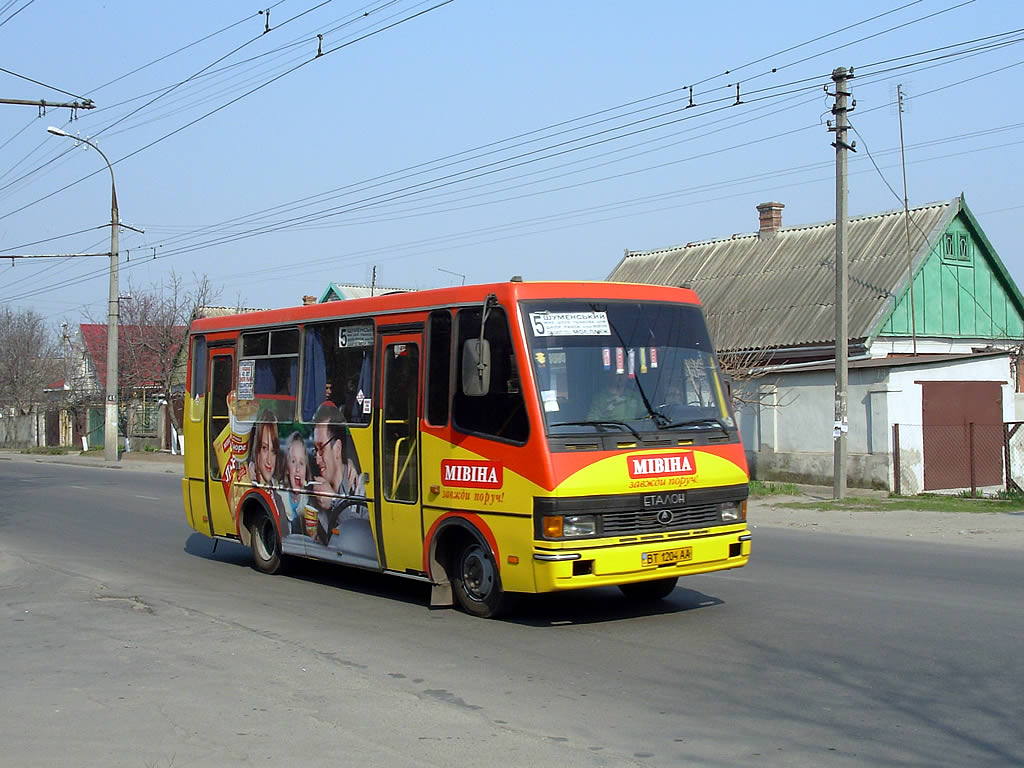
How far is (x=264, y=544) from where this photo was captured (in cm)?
1316

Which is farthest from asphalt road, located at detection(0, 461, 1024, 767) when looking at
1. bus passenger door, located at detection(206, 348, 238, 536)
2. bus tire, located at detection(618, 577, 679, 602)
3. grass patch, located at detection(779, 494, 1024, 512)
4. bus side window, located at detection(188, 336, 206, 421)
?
grass patch, located at detection(779, 494, 1024, 512)

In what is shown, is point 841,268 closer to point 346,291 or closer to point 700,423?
point 700,423

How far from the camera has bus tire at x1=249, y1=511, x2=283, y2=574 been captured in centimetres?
1293

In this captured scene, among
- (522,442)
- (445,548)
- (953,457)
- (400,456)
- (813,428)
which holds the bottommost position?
(445,548)

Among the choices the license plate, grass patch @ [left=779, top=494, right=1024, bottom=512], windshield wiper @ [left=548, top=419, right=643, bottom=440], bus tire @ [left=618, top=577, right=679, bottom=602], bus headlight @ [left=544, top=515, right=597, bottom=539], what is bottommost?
bus tire @ [left=618, top=577, right=679, bottom=602]

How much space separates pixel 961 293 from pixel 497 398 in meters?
27.3

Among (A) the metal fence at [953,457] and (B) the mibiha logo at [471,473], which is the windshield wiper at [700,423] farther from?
(A) the metal fence at [953,457]

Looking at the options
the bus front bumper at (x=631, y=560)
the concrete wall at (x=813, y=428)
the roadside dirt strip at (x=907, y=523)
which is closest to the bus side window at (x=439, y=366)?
the bus front bumper at (x=631, y=560)

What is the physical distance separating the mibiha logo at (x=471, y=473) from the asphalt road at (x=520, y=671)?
3.90ft

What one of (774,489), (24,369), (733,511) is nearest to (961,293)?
(774,489)

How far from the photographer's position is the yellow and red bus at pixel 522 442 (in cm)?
890

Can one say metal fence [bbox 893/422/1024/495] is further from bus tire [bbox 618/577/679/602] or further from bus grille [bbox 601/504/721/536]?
bus grille [bbox 601/504/721/536]

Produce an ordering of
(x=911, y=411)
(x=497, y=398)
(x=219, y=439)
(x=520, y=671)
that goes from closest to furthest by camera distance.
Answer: (x=520, y=671)
(x=497, y=398)
(x=219, y=439)
(x=911, y=411)

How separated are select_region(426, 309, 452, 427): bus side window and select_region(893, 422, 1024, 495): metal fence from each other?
15847 mm
